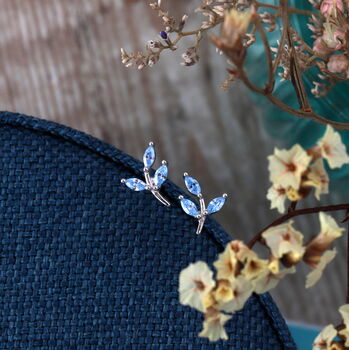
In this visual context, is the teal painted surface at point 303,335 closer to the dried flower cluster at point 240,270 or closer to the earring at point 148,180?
the earring at point 148,180

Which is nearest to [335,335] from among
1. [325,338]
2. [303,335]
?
[325,338]

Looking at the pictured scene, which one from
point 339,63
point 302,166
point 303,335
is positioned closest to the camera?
point 302,166

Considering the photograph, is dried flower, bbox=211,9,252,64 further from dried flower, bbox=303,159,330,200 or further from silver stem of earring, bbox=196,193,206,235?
silver stem of earring, bbox=196,193,206,235

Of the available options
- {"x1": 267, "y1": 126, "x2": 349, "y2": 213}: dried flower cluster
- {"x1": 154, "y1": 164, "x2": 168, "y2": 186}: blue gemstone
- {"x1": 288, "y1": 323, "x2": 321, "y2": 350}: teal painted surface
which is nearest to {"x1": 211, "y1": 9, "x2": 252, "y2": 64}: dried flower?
{"x1": 267, "y1": 126, "x2": 349, "y2": 213}: dried flower cluster

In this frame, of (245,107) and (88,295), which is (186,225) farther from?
(245,107)

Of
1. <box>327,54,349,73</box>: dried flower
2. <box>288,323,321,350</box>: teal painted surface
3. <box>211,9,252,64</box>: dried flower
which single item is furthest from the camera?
<box>288,323,321,350</box>: teal painted surface

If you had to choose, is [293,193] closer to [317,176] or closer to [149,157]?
[317,176]

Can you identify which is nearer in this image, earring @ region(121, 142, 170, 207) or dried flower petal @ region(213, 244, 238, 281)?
dried flower petal @ region(213, 244, 238, 281)
